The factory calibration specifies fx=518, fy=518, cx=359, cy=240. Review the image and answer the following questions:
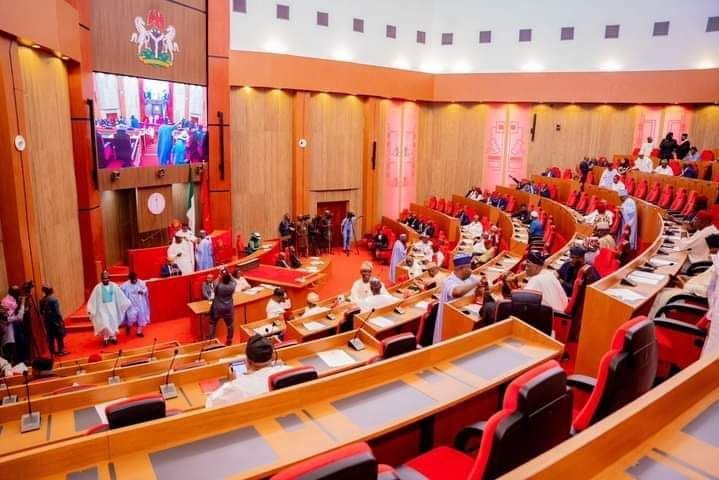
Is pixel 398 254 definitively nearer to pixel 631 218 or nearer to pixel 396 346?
pixel 631 218

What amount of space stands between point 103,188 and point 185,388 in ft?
25.7

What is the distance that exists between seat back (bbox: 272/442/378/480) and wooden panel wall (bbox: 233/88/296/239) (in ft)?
47.4

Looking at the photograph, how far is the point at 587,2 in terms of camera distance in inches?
646

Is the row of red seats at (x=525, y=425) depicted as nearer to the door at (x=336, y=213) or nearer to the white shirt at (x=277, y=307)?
the white shirt at (x=277, y=307)

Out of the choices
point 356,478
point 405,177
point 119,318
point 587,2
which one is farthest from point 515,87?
point 356,478

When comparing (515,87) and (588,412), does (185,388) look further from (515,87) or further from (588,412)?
(515,87)

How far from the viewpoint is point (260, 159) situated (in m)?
15.6

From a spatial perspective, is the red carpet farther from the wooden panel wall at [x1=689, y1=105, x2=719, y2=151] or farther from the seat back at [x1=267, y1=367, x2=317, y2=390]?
the wooden panel wall at [x1=689, y1=105, x2=719, y2=151]

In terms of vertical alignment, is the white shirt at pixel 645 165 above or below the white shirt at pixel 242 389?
above

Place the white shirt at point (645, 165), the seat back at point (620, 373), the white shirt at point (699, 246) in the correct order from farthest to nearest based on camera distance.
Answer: the white shirt at point (645, 165)
the white shirt at point (699, 246)
the seat back at point (620, 373)

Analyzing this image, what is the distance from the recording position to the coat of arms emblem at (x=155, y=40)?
38.0 ft

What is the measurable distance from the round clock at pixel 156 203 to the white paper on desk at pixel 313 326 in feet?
25.7

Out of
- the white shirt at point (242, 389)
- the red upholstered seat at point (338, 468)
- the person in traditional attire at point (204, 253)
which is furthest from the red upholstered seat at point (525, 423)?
the person in traditional attire at point (204, 253)

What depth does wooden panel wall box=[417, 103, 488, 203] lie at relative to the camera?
18500mm
